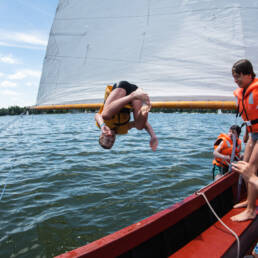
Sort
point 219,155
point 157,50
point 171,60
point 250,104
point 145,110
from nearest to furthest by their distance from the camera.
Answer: point 145,110, point 250,104, point 171,60, point 157,50, point 219,155

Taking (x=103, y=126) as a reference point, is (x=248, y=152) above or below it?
below

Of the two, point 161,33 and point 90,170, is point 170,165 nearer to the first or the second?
point 90,170

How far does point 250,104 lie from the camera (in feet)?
8.53

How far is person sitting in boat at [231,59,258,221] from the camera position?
8.10ft

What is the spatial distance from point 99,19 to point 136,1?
79 cm

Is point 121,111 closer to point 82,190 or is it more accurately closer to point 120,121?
point 120,121

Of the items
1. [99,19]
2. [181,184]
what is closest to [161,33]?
[99,19]

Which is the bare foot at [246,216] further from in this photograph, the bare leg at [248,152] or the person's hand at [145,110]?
the person's hand at [145,110]

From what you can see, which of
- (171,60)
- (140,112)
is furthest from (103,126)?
(171,60)

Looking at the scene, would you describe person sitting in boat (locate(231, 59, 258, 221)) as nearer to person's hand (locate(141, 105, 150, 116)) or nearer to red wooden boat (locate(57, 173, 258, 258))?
red wooden boat (locate(57, 173, 258, 258))

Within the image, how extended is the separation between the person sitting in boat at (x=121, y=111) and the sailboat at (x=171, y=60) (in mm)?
873

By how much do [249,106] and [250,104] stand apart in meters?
0.04

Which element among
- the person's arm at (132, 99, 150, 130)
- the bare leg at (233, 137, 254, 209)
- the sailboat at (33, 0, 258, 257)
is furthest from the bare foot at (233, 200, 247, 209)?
the person's arm at (132, 99, 150, 130)

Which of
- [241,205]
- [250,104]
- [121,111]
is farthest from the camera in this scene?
[241,205]
